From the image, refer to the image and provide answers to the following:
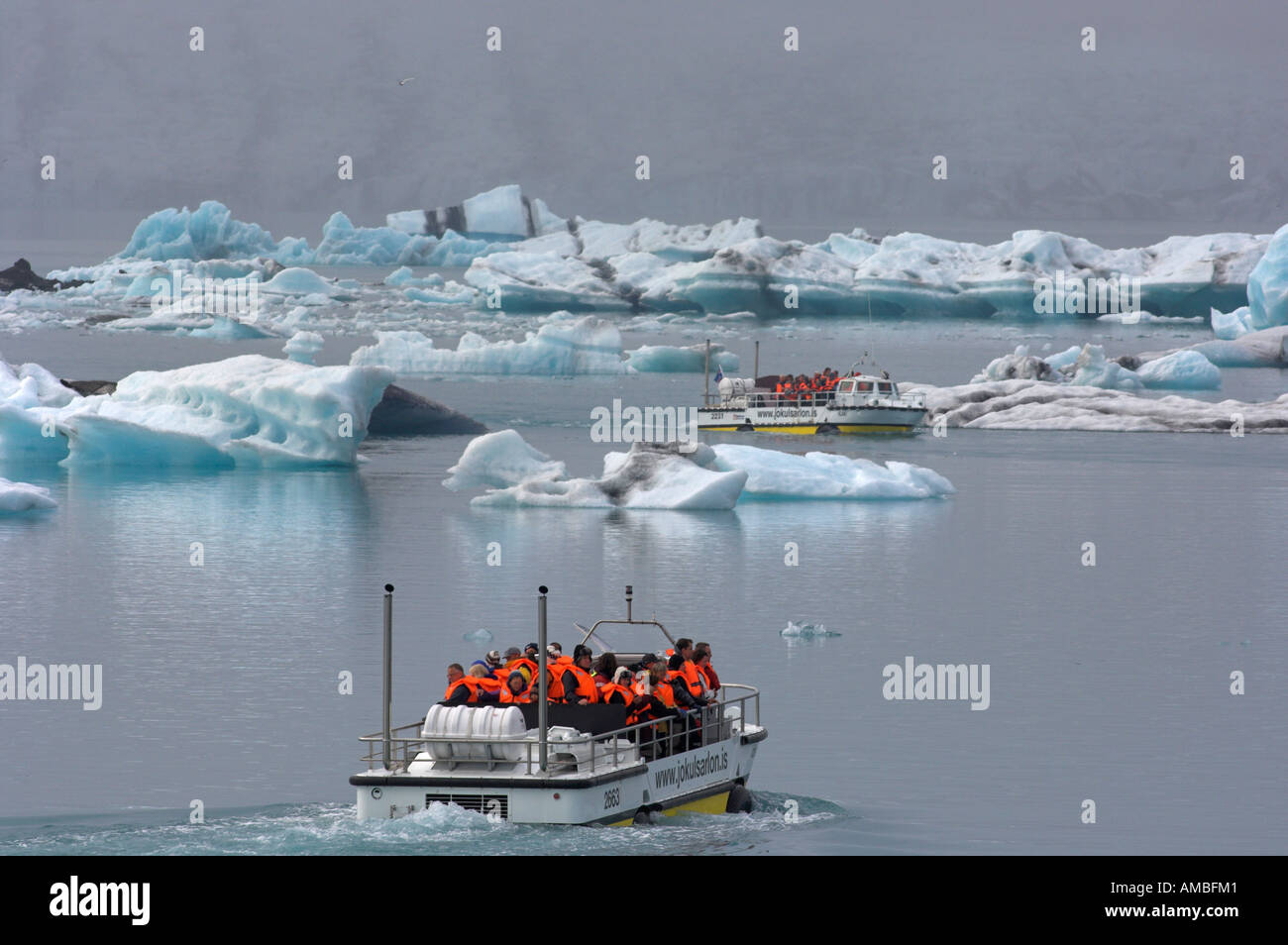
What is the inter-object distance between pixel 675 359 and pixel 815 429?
18209 millimetres

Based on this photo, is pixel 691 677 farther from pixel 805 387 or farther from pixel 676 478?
pixel 805 387

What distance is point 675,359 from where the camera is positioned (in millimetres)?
85188

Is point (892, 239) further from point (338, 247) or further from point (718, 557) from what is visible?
point (718, 557)

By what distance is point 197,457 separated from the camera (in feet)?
167

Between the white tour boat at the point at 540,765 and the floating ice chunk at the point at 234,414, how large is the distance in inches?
1162

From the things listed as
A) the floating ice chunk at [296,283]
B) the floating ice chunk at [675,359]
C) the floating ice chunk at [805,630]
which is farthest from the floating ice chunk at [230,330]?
the floating ice chunk at [805,630]

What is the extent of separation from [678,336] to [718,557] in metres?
85.9

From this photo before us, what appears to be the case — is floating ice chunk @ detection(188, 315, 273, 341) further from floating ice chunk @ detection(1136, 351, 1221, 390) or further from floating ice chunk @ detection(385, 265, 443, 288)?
floating ice chunk @ detection(1136, 351, 1221, 390)

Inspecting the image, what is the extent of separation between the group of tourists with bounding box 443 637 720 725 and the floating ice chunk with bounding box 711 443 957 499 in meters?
28.4

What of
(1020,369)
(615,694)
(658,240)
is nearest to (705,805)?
(615,694)

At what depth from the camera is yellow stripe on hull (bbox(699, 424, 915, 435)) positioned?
67.1 meters

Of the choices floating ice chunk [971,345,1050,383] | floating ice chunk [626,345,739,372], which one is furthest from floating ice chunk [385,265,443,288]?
floating ice chunk [971,345,1050,383]

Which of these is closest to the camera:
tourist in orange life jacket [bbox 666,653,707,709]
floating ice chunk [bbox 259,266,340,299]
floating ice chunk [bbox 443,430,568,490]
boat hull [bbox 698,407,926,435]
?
tourist in orange life jacket [bbox 666,653,707,709]
